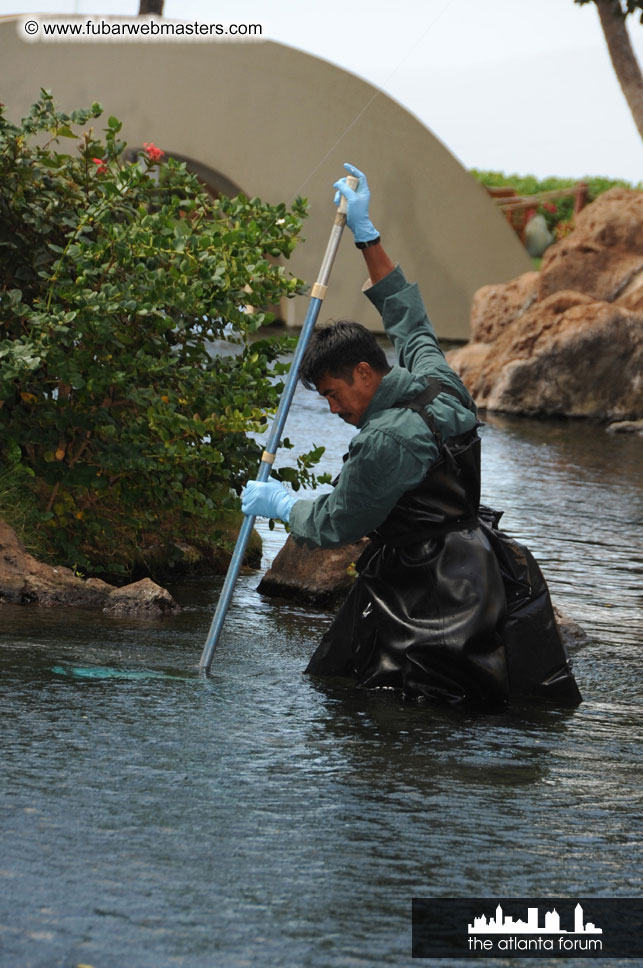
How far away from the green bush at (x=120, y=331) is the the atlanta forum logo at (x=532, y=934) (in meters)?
3.61

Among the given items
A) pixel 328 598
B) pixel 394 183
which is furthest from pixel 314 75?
pixel 328 598

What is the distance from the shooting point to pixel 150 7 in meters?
26.4

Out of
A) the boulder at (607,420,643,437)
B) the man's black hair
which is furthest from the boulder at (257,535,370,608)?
the boulder at (607,420,643,437)

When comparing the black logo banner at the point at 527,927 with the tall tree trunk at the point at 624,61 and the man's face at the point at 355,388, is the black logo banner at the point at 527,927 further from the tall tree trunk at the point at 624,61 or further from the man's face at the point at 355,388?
the tall tree trunk at the point at 624,61

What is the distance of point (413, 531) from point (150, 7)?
77.2 ft

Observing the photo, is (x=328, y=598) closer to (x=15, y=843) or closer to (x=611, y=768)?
(x=611, y=768)

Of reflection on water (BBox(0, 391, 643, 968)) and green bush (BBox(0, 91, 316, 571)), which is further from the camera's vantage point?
green bush (BBox(0, 91, 316, 571))

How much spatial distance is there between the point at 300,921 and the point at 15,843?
Result: 0.77m

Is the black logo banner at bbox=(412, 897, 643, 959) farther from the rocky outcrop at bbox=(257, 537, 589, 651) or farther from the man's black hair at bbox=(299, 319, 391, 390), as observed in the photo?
the rocky outcrop at bbox=(257, 537, 589, 651)

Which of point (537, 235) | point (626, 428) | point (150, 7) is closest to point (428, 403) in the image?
point (626, 428)

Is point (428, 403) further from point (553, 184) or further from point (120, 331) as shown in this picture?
point (553, 184)

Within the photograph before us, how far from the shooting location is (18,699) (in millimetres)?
4836

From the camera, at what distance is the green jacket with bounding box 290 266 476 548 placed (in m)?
4.60

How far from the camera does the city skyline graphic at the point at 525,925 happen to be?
3240 mm
